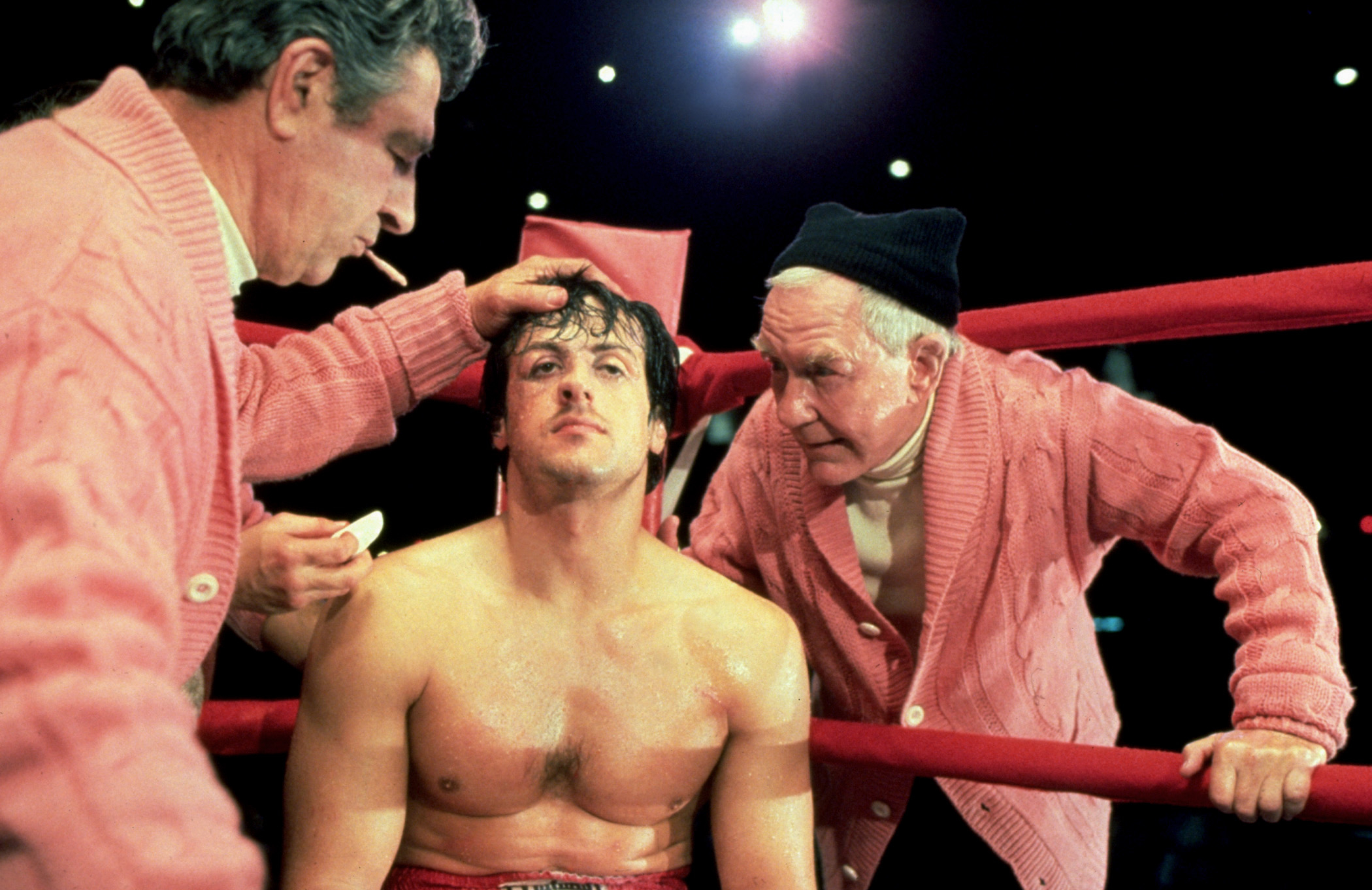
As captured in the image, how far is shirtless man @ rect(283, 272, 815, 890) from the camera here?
123cm

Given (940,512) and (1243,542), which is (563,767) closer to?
(940,512)

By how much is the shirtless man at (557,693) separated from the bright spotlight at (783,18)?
1615 millimetres

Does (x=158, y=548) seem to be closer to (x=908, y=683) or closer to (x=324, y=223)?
(x=324, y=223)

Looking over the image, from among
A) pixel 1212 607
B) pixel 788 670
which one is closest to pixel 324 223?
pixel 788 670

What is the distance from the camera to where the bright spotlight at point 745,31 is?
8.96ft

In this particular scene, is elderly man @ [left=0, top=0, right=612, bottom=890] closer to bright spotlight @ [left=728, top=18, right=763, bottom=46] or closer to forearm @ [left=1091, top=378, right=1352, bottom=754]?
forearm @ [left=1091, top=378, right=1352, bottom=754]

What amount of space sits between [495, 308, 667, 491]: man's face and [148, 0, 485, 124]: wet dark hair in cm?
50

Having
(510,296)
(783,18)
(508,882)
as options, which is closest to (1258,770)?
(508,882)

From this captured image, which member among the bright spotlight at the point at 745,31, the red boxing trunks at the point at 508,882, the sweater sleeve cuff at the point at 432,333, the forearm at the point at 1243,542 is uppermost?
the bright spotlight at the point at 745,31

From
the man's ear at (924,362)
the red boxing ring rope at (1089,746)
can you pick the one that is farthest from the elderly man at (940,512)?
the red boxing ring rope at (1089,746)

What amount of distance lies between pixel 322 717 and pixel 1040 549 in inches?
42.4

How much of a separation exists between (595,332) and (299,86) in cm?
58

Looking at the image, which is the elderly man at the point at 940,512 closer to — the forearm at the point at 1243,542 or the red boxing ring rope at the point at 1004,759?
the forearm at the point at 1243,542

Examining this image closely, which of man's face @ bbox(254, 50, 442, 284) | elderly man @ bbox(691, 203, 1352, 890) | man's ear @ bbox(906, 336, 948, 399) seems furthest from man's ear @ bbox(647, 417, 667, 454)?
man's face @ bbox(254, 50, 442, 284)
